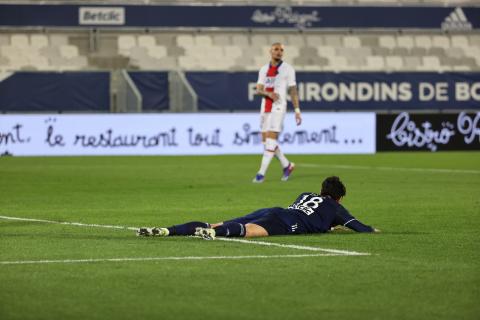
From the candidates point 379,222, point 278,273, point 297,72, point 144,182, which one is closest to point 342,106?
point 297,72

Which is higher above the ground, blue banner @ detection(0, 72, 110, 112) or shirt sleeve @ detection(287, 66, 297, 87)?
blue banner @ detection(0, 72, 110, 112)

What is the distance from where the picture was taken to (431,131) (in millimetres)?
34500

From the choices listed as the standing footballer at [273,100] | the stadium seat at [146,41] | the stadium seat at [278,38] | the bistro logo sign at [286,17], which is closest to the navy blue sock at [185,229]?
the standing footballer at [273,100]

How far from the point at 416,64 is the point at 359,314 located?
110ft

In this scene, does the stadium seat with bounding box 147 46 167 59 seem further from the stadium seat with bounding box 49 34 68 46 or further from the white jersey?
the white jersey

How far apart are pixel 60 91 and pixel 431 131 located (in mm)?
10817

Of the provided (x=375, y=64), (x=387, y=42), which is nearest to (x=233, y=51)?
(x=375, y=64)

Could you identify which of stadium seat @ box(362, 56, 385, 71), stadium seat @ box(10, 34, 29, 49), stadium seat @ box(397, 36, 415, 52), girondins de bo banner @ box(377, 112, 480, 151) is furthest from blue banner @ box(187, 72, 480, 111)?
stadium seat @ box(10, 34, 29, 49)

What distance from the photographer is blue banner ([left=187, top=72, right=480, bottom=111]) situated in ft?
115

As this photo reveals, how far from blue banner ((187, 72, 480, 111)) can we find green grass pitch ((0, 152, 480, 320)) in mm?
15130

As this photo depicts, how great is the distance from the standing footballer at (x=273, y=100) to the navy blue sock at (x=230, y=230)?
991 cm

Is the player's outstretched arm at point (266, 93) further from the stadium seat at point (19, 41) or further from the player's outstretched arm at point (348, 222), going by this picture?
the stadium seat at point (19, 41)

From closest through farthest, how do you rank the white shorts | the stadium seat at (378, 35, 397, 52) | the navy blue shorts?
the navy blue shorts
the white shorts
the stadium seat at (378, 35, 397, 52)

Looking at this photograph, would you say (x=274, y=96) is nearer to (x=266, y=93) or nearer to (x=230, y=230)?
(x=266, y=93)
